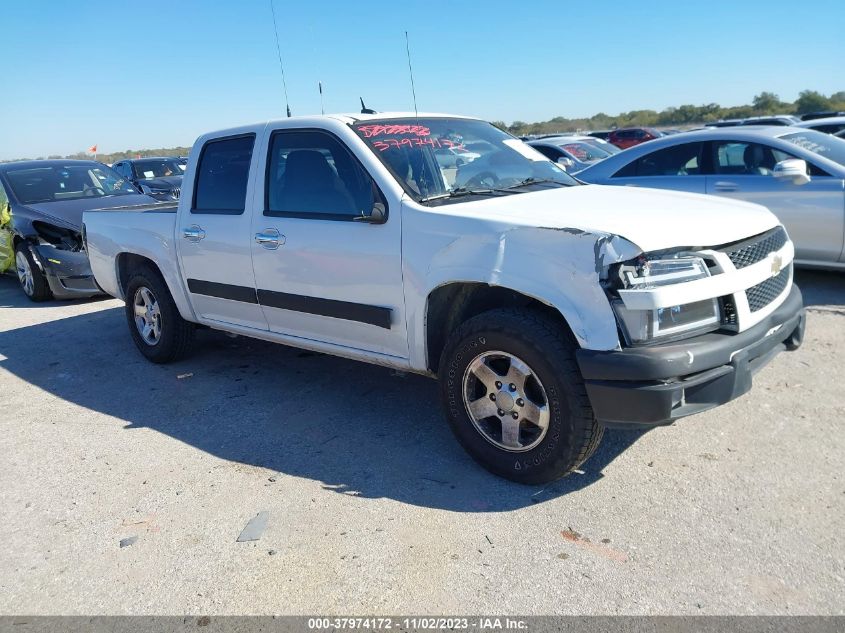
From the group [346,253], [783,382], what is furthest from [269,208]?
[783,382]

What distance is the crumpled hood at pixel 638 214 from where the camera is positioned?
3.06 m

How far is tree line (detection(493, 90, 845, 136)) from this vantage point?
1796 inches

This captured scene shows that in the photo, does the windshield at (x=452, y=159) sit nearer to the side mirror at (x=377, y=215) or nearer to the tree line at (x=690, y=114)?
the side mirror at (x=377, y=215)

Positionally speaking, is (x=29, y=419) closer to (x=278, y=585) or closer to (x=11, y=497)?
(x=11, y=497)

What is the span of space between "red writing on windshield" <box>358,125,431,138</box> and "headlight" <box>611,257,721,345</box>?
1.84 m

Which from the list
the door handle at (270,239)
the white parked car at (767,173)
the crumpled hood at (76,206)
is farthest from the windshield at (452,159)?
the crumpled hood at (76,206)

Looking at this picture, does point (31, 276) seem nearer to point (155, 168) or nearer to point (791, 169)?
point (155, 168)

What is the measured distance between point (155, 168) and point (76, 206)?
7.30m

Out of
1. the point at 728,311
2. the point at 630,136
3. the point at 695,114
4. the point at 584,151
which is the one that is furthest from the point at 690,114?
the point at 728,311

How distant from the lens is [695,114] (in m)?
56.3

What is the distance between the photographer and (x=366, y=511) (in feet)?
10.9

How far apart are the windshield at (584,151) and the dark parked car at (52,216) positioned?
834 centimetres

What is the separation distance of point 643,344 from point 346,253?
1784 mm

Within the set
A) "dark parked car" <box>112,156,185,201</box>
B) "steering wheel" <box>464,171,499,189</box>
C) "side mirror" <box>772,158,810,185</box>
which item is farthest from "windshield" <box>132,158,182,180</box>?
"side mirror" <box>772,158,810,185</box>
